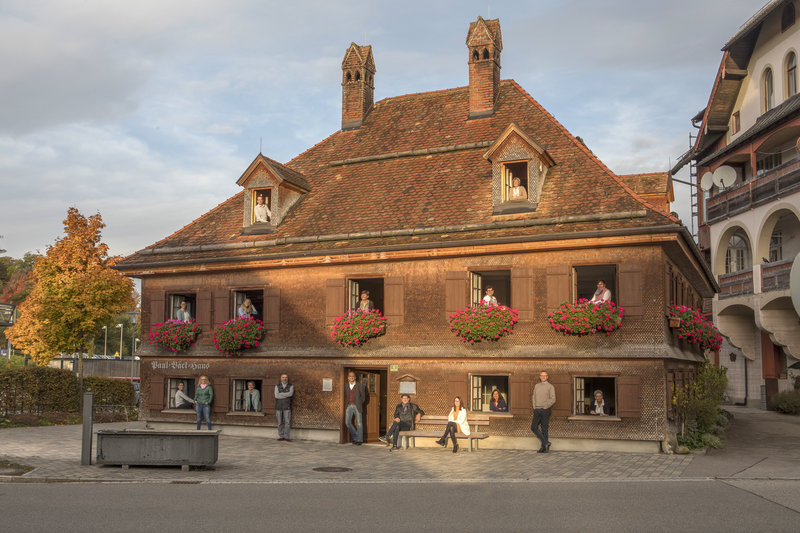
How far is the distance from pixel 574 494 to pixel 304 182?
1584 centimetres

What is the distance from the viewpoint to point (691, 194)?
4753cm

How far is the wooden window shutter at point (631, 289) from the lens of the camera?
61.2 ft

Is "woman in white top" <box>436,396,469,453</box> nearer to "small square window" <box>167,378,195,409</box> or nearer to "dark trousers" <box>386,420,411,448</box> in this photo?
"dark trousers" <box>386,420,411,448</box>

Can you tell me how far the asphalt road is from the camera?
946 cm

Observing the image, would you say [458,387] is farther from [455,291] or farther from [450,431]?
[455,291]

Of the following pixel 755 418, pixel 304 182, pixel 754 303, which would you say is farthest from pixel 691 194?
pixel 304 182

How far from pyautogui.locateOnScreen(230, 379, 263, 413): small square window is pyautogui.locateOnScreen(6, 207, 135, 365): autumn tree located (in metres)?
13.1

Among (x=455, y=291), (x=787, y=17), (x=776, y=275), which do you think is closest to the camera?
(x=455, y=291)

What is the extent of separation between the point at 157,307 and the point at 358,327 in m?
7.15

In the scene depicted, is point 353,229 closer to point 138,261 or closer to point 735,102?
point 138,261


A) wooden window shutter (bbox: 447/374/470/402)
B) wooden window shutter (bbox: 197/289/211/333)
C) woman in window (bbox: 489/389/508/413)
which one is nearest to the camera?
woman in window (bbox: 489/389/508/413)

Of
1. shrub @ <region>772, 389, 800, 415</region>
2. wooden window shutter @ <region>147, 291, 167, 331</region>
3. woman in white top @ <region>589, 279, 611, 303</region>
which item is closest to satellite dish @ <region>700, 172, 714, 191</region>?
shrub @ <region>772, 389, 800, 415</region>

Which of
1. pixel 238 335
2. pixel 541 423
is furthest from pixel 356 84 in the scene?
pixel 541 423

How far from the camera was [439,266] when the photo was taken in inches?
827
